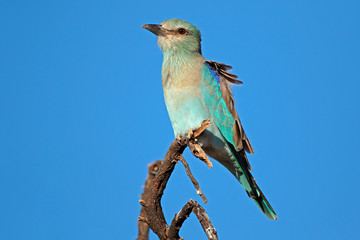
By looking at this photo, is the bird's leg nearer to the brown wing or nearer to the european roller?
the european roller

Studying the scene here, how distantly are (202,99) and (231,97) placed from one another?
0.49 m

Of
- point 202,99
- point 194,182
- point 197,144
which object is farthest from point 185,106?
point 194,182

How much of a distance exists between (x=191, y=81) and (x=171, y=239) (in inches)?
73.9

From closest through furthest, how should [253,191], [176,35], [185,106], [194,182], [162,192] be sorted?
[194,182] < [162,192] < [185,106] < [253,191] < [176,35]

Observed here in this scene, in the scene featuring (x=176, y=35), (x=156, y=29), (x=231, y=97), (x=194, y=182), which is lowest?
(x=194, y=182)

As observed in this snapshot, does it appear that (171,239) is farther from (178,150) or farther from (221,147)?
(221,147)

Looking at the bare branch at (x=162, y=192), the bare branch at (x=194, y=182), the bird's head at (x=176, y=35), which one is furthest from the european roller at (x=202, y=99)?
the bare branch at (x=194, y=182)

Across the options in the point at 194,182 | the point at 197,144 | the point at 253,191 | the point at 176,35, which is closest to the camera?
the point at 194,182

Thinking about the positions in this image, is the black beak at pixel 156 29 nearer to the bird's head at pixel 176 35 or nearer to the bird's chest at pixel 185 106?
the bird's head at pixel 176 35

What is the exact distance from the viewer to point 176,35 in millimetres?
5492

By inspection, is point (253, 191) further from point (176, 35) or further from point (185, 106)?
point (176, 35)

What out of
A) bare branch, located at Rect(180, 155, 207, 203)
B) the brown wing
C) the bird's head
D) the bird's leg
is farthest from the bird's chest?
bare branch, located at Rect(180, 155, 207, 203)

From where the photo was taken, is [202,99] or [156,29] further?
[156,29]

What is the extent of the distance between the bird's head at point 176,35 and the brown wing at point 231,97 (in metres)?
0.36
